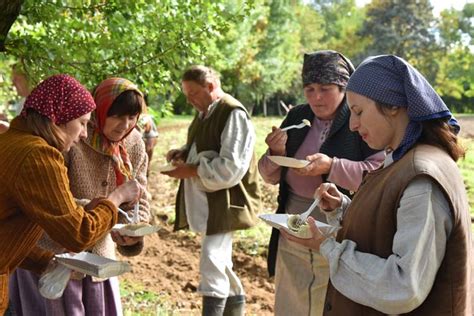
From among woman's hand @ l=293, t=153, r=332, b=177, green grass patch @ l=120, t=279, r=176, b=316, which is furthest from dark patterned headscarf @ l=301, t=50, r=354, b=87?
green grass patch @ l=120, t=279, r=176, b=316

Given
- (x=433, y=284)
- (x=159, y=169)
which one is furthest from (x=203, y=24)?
(x=433, y=284)

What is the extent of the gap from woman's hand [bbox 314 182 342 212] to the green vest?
5.30 feet

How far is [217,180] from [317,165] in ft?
3.68

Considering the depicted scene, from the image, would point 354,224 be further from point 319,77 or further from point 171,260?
point 171,260

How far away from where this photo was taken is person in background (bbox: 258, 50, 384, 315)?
3271 mm

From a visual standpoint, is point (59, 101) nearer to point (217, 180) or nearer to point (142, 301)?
point (217, 180)

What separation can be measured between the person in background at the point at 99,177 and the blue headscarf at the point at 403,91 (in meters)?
1.39

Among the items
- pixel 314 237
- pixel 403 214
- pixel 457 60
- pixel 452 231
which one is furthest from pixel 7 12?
pixel 457 60

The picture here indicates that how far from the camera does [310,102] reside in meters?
3.46

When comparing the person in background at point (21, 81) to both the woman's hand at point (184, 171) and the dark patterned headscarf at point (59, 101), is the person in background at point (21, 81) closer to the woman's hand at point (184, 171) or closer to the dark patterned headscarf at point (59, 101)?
the woman's hand at point (184, 171)

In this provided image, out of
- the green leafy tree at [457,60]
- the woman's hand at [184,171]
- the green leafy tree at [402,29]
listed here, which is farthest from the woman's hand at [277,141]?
the green leafy tree at [402,29]

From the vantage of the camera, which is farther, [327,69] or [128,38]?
[128,38]

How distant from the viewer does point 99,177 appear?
127 inches

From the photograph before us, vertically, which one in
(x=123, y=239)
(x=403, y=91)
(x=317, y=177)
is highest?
(x=403, y=91)
